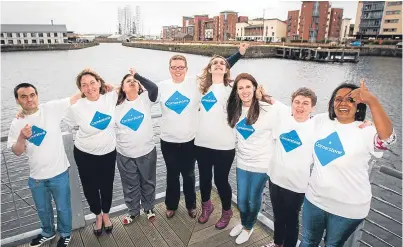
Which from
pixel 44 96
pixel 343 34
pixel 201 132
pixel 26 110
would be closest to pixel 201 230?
pixel 201 132

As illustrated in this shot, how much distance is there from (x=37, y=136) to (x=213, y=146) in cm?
194

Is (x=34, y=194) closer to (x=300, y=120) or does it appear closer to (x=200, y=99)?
(x=200, y=99)

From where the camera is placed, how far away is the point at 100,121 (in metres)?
3.01

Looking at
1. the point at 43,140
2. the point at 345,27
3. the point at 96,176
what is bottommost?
the point at 96,176

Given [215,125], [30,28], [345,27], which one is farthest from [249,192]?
[30,28]

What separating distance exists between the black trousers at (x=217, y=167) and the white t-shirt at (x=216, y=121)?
0.09 m

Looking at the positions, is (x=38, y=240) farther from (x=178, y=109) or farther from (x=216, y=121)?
(x=216, y=121)

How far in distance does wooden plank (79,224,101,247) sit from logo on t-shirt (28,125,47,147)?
4.57 ft

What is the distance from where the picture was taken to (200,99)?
3.29 metres

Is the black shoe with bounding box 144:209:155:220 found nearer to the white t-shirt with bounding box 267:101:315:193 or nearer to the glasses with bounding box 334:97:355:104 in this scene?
the white t-shirt with bounding box 267:101:315:193

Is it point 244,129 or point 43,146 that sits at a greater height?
point 244,129

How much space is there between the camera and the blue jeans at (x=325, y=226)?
2.25 m

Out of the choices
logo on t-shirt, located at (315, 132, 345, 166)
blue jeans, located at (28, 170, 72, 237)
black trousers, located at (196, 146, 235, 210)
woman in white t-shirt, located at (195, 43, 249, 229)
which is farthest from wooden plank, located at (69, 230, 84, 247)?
logo on t-shirt, located at (315, 132, 345, 166)

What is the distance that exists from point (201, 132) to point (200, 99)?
0.42 metres
